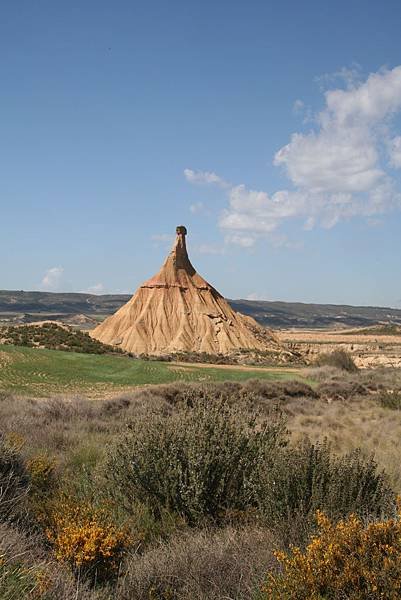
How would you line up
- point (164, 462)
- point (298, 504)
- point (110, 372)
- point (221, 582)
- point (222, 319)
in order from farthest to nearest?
point (222, 319) → point (110, 372) → point (164, 462) → point (298, 504) → point (221, 582)

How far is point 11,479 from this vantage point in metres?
6.60

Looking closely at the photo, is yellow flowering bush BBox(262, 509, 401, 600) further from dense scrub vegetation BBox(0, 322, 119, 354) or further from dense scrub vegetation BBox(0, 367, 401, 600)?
dense scrub vegetation BBox(0, 322, 119, 354)

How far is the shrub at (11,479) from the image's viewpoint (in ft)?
19.1

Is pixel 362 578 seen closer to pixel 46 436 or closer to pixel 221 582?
pixel 221 582

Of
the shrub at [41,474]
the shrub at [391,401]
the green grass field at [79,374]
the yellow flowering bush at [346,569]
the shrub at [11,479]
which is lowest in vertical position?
the green grass field at [79,374]

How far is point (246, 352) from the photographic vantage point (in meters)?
64.0

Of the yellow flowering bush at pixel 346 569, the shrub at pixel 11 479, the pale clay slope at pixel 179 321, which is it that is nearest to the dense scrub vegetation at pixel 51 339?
the pale clay slope at pixel 179 321

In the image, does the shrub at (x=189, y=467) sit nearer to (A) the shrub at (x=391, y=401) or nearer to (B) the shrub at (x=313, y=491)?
(B) the shrub at (x=313, y=491)

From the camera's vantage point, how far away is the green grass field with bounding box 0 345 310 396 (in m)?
30.5

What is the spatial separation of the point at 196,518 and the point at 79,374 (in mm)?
30758

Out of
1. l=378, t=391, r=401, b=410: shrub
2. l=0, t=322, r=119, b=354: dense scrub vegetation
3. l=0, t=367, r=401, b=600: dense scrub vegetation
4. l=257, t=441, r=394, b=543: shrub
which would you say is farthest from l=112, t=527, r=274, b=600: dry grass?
l=0, t=322, r=119, b=354: dense scrub vegetation

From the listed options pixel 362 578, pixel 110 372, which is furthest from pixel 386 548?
pixel 110 372

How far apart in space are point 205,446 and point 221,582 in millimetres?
2859

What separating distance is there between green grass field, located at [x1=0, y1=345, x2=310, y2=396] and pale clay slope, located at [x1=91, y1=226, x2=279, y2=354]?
2183cm
